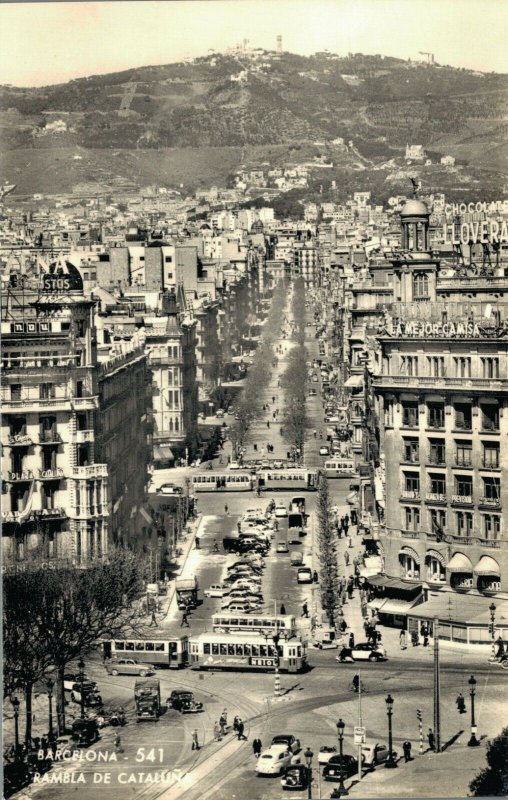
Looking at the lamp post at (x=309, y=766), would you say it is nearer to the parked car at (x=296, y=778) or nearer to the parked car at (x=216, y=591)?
the parked car at (x=296, y=778)

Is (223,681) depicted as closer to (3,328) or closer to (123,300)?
(3,328)

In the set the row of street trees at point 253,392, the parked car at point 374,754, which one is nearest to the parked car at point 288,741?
the parked car at point 374,754

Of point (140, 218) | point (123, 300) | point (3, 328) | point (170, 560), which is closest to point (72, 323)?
point (3, 328)

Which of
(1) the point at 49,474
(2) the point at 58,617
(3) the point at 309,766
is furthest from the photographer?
(1) the point at 49,474

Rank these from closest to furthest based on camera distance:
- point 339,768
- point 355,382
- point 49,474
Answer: point 339,768
point 49,474
point 355,382

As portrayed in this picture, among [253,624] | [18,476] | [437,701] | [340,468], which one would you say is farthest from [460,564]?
[340,468]

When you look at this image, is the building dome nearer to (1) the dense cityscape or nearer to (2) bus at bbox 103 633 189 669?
(1) the dense cityscape

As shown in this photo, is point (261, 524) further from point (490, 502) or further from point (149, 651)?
point (149, 651)
